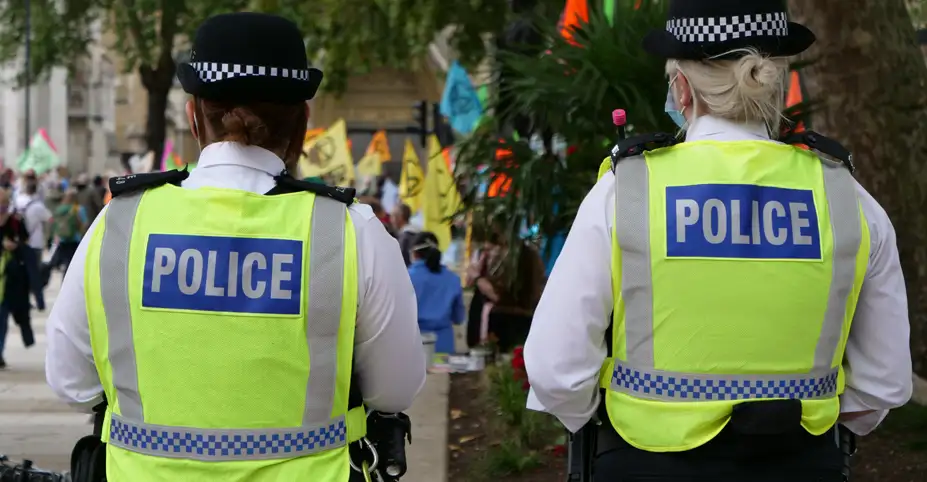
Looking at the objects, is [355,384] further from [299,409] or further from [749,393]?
[749,393]

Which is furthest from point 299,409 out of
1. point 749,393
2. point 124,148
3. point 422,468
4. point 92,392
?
point 124,148

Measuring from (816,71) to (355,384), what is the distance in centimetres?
553

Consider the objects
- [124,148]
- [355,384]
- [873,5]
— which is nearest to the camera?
[355,384]

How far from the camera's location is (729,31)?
3.19 m

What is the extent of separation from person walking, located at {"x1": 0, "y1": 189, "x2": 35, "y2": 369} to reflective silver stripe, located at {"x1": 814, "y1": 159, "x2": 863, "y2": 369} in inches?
460

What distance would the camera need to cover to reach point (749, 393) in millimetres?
3078

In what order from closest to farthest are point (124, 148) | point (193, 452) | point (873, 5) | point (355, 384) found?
point (193, 452) < point (355, 384) < point (873, 5) < point (124, 148)

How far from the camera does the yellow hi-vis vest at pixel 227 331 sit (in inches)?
116

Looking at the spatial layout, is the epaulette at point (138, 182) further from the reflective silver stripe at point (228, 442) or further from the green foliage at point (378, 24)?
the green foliage at point (378, 24)

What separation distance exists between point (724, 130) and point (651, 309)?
1.47 ft

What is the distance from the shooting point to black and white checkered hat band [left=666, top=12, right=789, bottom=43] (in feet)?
10.5

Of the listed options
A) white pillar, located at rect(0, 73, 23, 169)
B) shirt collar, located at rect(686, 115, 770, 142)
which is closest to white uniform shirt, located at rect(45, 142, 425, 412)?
shirt collar, located at rect(686, 115, 770, 142)

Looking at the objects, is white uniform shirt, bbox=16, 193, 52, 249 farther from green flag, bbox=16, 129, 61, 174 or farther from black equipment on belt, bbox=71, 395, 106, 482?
green flag, bbox=16, 129, 61, 174

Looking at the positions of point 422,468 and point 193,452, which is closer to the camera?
point 193,452
